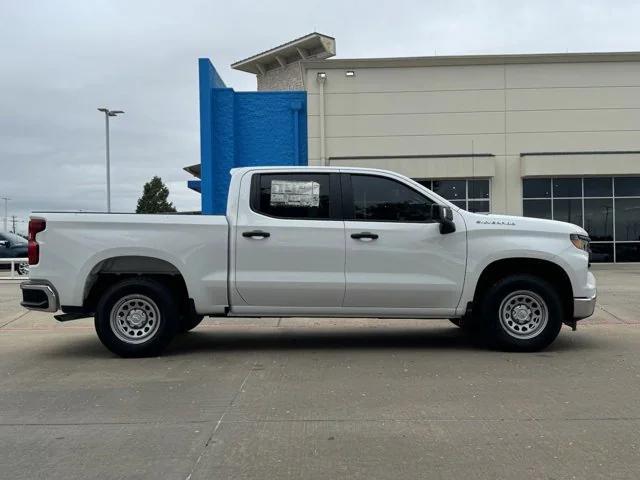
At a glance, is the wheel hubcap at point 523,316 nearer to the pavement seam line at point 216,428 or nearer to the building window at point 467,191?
the pavement seam line at point 216,428

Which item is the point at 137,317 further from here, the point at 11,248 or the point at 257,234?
the point at 11,248

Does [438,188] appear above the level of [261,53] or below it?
below

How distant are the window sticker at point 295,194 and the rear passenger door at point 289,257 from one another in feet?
0.32

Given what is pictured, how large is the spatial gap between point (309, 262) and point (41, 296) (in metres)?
3.01

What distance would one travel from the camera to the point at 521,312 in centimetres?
694

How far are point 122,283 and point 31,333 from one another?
310 centimetres

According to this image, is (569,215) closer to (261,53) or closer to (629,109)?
(629,109)

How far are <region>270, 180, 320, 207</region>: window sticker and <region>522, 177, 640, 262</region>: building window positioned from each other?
15948 mm

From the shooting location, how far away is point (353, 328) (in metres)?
8.98

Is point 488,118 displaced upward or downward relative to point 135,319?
upward

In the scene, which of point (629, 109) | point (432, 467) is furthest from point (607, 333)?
point (629, 109)

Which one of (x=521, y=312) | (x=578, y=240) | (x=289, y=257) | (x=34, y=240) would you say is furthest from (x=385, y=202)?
(x=34, y=240)

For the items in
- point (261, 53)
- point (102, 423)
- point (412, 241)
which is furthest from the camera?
point (261, 53)

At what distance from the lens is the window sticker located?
272 inches
